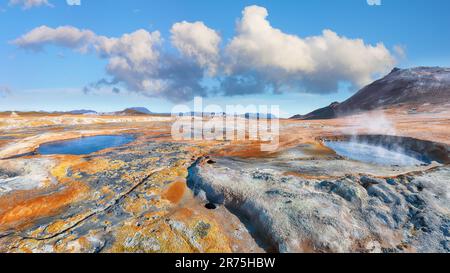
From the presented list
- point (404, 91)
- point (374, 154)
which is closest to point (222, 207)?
point (374, 154)

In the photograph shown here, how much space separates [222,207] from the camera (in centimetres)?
1794

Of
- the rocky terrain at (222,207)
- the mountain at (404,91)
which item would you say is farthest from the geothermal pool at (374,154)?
the mountain at (404,91)

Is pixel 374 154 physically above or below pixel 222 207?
above

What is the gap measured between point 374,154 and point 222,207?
28300mm

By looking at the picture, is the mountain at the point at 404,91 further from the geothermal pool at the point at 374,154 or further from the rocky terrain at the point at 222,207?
the rocky terrain at the point at 222,207

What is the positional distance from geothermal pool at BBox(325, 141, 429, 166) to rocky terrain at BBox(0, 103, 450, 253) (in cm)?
558

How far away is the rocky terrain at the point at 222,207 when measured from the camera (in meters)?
13.4

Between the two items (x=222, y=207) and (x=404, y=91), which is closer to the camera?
(x=222, y=207)

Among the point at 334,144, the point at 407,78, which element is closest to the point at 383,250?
the point at 334,144

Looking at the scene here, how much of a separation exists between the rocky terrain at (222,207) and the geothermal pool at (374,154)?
18.3 feet

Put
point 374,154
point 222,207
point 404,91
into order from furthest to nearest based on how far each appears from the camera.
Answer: point 404,91, point 374,154, point 222,207

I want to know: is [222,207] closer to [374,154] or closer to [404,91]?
[374,154]
